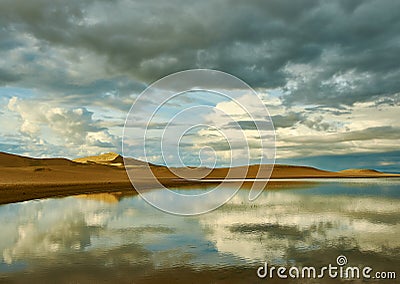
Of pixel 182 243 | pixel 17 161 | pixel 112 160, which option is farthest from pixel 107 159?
pixel 182 243

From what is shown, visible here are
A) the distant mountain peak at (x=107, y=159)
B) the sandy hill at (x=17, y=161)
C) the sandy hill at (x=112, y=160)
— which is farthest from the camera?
the distant mountain peak at (x=107, y=159)

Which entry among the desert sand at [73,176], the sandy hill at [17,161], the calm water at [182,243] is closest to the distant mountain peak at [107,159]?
the desert sand at [73,176]

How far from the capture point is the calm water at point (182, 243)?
445 inches

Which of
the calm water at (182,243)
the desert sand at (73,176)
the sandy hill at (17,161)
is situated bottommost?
the calm water at (182,243)

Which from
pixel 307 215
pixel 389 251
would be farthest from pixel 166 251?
pixel 307 215

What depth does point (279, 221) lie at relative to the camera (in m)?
20.4

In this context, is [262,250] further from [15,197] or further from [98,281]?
[15,197]

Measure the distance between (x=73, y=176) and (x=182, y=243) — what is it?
57160 millimetres

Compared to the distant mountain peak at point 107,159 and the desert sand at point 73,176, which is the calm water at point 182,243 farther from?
the distant mountain peak at point 107,159

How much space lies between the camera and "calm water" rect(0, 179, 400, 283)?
11.3 m

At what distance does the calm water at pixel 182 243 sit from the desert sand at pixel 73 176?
15003 mm

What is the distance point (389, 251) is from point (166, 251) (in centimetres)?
846

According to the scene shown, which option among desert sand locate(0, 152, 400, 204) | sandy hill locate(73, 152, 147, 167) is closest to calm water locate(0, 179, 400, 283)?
desert sand locate(0, 152, 400, 204)

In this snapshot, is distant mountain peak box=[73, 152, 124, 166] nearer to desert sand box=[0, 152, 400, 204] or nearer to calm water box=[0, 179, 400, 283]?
desert sand box=[0, 152, 400, 204]
